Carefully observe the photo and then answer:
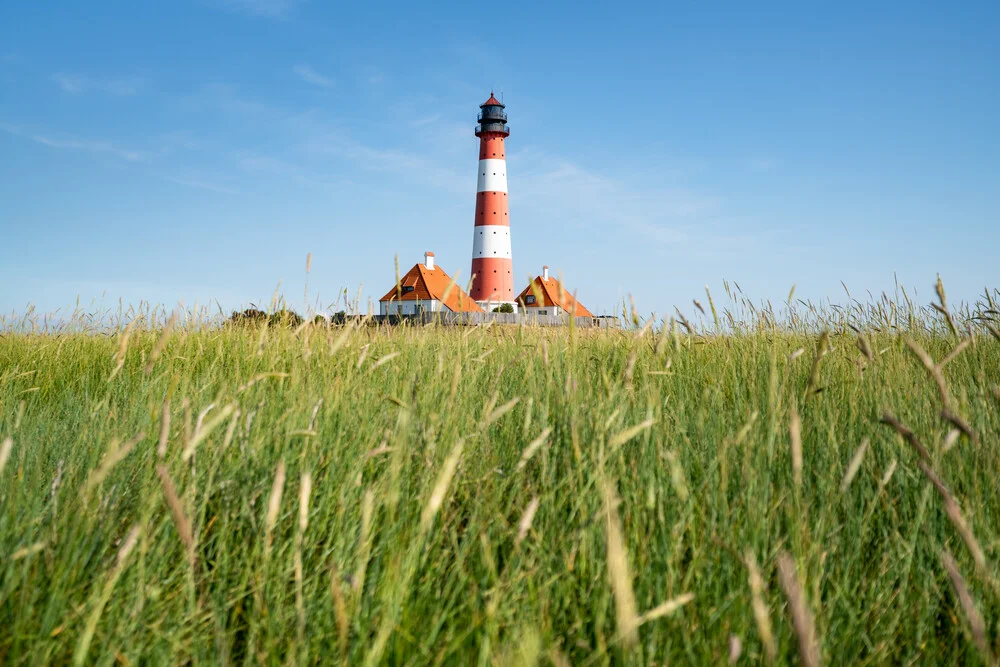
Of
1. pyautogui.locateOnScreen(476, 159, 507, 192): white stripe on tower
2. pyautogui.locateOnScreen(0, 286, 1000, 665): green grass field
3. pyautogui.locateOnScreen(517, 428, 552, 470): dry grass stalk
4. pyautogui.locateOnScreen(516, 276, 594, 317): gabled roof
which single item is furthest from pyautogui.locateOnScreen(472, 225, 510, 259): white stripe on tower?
pyautogui.locateOnScreen(517, 428, 552, 470): dry grass stalk

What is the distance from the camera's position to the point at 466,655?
128 centimetres

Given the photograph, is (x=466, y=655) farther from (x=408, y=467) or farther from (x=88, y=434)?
(x=88, y=434)

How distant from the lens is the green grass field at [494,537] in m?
1.18

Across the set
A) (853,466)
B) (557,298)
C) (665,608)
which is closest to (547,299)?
(557,298)

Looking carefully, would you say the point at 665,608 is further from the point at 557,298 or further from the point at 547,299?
the point at 547,299

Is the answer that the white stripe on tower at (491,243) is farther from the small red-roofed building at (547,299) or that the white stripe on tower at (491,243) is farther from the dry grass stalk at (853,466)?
the dry grass stalk at (853,466)

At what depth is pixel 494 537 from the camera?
1.71m

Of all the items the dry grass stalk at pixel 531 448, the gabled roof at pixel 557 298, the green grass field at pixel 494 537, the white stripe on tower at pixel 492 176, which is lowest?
Result: the green grass field at pixel 494 537

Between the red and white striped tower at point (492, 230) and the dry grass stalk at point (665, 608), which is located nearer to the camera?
the dry grass stalk at point (665, 608)

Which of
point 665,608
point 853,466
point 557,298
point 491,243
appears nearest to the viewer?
point 665,608

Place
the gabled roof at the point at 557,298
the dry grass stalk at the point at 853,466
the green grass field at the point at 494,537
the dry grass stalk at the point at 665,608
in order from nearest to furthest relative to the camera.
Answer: the dry grass stalk at the point at 665,608 → the dry grass stalk at the point at 853,466 → the green grass field at the point at 494,537 → the gabled roof at the point at 557,298

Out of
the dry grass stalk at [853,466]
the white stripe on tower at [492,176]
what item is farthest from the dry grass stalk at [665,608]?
the white stripe on tower at [492,176]

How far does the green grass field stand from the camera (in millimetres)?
1180

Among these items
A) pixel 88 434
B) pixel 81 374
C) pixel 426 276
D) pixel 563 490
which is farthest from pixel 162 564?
pixel 426 276
